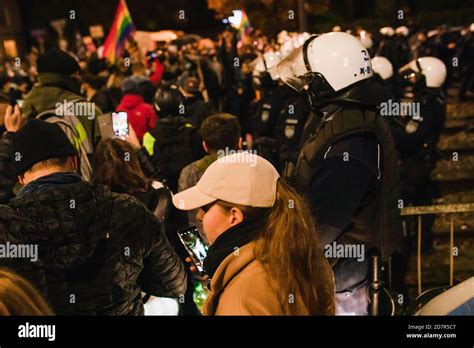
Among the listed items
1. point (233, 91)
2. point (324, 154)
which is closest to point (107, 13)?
point (233, 91)

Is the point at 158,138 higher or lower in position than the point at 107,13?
lower

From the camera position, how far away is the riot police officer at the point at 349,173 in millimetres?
3518

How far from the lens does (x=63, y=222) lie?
2914 mm

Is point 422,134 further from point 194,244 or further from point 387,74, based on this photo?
point 194,244

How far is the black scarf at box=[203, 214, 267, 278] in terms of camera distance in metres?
2.64

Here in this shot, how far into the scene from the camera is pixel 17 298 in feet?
7.42

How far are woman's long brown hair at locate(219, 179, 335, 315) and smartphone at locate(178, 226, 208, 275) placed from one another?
1.39 metres

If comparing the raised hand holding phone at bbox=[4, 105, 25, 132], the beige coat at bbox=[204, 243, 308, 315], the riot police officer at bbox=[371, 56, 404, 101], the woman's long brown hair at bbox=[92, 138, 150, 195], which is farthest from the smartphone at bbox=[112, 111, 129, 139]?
the riot police officer at bbox=[371, 56, 404, 101]

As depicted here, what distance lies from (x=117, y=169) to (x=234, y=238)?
2.30 meters

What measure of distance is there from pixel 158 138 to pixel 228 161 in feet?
12.6

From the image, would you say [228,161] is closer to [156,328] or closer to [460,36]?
[156,328]

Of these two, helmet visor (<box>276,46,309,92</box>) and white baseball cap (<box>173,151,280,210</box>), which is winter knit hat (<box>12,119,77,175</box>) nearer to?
white baseball cap (<box>173,151,280,210</box>)

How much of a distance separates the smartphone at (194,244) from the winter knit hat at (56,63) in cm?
252

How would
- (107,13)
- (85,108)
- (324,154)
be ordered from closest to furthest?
(324,154), (85,108), (107,13)
